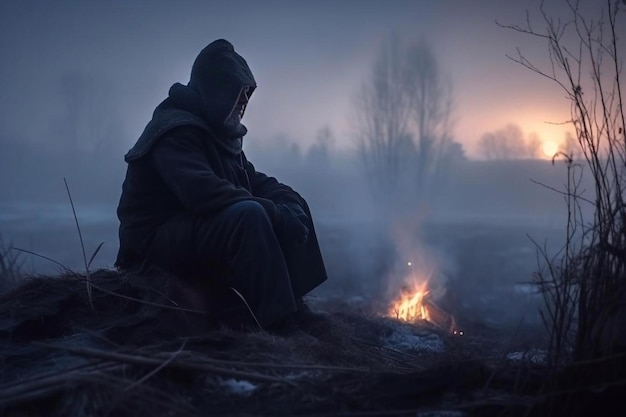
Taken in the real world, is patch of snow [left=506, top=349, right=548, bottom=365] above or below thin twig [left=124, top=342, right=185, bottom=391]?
above

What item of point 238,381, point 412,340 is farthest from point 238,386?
point 412,340

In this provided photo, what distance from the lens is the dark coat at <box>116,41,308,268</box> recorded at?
3.92m

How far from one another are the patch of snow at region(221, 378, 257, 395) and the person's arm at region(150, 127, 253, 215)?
1469mm

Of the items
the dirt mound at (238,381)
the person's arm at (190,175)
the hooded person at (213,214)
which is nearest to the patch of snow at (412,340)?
the hooded person at (213,214)

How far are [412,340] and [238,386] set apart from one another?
3619 mm

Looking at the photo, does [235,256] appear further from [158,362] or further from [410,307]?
[410,307]

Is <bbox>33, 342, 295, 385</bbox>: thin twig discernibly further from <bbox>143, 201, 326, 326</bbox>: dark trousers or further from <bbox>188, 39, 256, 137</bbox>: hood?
<bbox>188, 39, 256, 137</bbox>: hood

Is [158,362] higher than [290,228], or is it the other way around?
[290,228]

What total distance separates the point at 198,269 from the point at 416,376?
1.96 metres

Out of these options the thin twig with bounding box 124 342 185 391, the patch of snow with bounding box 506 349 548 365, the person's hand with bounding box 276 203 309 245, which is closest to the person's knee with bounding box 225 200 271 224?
the person's hand with bounding box 276 203 309 245

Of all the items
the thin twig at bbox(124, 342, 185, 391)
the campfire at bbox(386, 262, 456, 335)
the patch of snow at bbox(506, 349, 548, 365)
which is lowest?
the campfire at bbox(386, 262, 456, 335)

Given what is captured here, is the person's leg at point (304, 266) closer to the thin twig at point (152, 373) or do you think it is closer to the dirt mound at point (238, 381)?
the dirt mound at point (238, 381)

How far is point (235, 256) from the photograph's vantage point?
387cm

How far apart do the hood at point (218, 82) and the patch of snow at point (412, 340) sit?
2585mm
